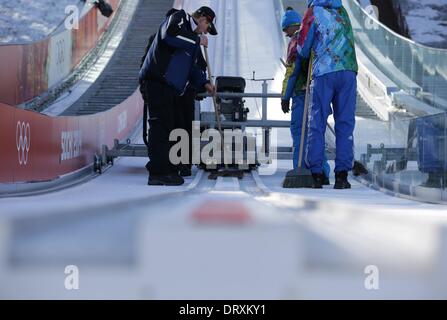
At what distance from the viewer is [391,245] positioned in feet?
8.20

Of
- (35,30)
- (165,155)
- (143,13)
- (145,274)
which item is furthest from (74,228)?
(35,30)

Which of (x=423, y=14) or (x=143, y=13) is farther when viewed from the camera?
(x=423, y=14)

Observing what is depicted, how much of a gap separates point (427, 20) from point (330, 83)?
837 inches

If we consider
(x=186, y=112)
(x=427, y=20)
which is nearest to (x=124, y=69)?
(x=186, y=112)

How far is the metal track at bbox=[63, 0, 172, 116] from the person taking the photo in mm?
11852

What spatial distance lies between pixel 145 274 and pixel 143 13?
16.7 meters

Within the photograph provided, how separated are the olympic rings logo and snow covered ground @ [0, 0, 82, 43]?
699 inches

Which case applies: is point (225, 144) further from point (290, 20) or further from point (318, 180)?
point (318, 180)

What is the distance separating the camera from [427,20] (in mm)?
25875

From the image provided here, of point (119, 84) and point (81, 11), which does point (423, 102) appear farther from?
point (81, 11)

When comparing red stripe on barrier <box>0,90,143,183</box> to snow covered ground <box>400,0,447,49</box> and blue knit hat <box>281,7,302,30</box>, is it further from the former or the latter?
snow covered ground <box>400,0,447,49</box>

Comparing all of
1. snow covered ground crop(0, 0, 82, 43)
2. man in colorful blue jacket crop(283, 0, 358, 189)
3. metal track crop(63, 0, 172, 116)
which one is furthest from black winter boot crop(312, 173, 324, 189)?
snow covered ground crop(0, 0, 82, 43)

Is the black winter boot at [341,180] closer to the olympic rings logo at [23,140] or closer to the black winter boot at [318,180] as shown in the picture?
the black winter boot at [318,180]

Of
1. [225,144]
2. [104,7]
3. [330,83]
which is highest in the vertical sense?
[104,7]
